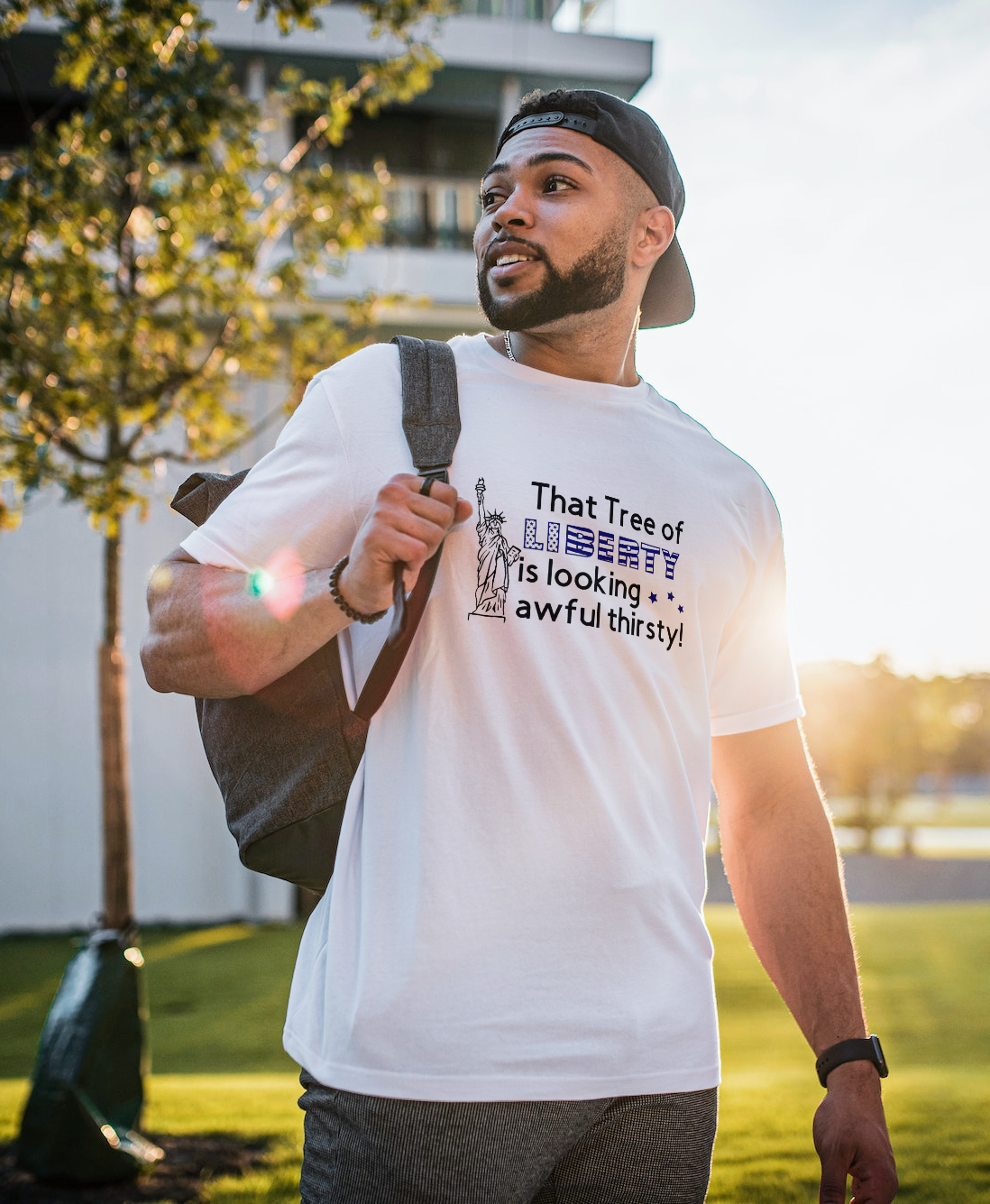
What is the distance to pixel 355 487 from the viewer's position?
162 cm

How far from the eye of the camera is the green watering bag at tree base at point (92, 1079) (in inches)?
180

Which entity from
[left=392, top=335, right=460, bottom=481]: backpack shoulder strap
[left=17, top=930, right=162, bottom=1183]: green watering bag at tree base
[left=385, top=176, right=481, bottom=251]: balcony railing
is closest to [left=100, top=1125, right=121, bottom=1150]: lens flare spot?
[left=17, top=930, right=162, bottom=1183]: green watering bag at tree base

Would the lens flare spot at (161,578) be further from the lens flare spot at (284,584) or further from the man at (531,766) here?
the lens flare spot at (284,584)

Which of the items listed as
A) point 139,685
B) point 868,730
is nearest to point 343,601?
point 139,685

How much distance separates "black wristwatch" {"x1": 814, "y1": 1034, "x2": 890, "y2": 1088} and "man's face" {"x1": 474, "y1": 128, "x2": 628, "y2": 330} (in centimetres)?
130

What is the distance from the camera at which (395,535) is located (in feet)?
4.73

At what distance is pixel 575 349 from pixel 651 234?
33 centimetres

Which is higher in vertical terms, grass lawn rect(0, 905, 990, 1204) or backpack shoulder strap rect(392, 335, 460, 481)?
backpack shoulder strap rect(392, 335, 460, 481)

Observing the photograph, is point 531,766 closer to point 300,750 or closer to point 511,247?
point 300,750

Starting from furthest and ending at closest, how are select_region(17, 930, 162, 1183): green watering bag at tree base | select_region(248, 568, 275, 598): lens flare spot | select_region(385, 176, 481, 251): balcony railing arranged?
select_region(385, 176, 481, 251): balcony railing
select_region(17, 930, 162, 1183): green watering bag at tree base
select_region(248, 568, 275, 598): lens flare spot

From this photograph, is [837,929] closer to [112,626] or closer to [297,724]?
[297,724]

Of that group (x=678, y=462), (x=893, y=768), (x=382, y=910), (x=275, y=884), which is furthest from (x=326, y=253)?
(x=893, y=768)

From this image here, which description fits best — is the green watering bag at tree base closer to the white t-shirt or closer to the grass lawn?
the grass lawn

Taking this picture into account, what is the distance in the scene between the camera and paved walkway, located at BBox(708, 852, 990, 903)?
18.5 meters
